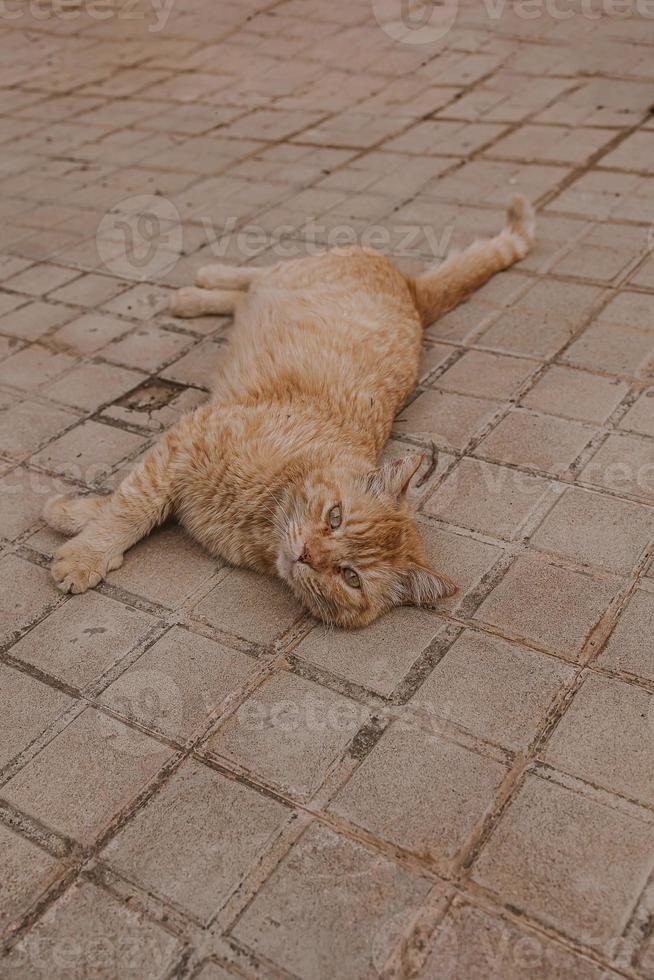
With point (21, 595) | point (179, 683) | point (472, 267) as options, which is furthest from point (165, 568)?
point (472, 267)

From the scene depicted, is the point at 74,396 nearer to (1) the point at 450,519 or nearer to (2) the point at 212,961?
(1) the point at 450,519

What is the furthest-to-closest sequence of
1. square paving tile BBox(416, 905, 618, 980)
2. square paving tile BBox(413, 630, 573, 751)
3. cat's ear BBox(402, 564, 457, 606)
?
1. cat's ear BBox(402, 564, 457, 606)
2. square paving tile BBox(413, 630, 573, 751)
3. square paving tile BBox(416, 905, 618, 980)

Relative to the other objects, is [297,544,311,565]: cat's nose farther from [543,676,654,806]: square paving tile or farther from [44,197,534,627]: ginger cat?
[543,676,654,806]: square paving tile

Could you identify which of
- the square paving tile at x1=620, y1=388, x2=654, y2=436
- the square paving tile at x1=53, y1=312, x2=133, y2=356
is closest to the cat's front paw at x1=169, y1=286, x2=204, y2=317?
the square paving tile at x1=53, y1=312, x2=133, y2=356

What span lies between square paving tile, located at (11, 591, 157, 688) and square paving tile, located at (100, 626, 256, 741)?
0.11 m

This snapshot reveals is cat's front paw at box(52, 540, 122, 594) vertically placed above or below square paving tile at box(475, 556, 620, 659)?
above

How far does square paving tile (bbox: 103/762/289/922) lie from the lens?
2.45 meters

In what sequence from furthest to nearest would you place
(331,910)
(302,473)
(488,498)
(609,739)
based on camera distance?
(488,498) < (302,473) < (609,739) < (331,910)

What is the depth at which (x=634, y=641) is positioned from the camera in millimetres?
3117

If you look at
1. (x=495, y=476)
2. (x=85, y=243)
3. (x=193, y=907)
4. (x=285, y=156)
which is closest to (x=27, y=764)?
(x=193, y=907)

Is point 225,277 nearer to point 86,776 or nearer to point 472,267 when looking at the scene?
point 472,267

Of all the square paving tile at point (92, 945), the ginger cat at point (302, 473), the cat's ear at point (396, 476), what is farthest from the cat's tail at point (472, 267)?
the square paving tile at point (92, 945)

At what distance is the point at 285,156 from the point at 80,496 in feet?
14.7

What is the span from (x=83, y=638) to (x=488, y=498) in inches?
67.2
